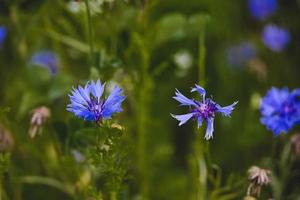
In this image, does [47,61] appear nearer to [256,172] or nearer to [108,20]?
[108,20]

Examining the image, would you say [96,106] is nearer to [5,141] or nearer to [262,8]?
[5,141]

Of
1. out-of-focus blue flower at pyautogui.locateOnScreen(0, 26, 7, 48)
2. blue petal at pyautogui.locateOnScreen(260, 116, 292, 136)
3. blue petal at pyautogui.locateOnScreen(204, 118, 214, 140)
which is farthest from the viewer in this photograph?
out-of-focus blue flower at pyautogui.locateOnScreen(0, 26, 7, 48)

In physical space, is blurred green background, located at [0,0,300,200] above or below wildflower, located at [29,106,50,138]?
above

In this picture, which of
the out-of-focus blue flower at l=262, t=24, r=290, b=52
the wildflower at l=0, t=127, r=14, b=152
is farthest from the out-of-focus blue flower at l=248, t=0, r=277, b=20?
the wildflower at l=0, t=127, r=14, b=152

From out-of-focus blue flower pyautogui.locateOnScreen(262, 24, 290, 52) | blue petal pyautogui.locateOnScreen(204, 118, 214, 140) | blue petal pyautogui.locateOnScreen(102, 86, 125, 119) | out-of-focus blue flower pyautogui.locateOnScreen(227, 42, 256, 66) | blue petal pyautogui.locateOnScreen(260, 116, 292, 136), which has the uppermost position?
out-of-focus blue flower pyautogui.locateOnScreen(227, 42, 256, 66)

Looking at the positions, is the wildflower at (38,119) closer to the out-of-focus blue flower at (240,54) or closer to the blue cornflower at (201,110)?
the blue cornflower at (201,110)

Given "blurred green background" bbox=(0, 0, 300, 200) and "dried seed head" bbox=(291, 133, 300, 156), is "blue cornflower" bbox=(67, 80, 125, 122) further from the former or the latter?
"dried seed head" bbox=(291, 133, 300, 156)
